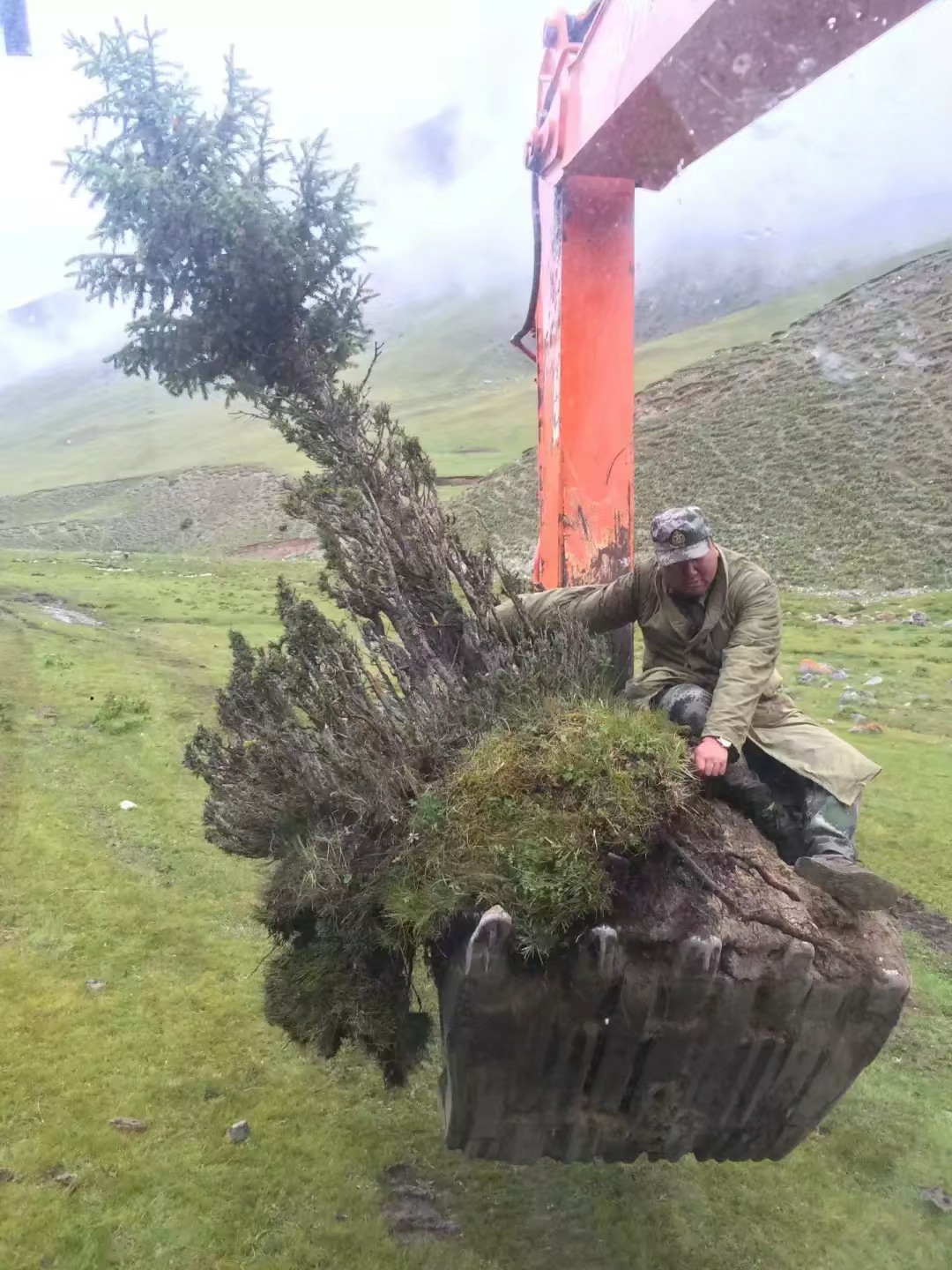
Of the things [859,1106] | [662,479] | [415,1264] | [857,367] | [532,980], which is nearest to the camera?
[532,980]

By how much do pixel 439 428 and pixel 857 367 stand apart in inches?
833

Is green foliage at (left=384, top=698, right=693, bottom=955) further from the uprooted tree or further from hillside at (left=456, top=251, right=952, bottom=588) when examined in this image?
hillside at (left=456, top=251, right=952, bottom=588)

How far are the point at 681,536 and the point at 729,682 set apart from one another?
0.58 m

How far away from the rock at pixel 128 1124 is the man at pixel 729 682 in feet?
8.65

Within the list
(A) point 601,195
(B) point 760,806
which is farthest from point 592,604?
(A) point 601,195

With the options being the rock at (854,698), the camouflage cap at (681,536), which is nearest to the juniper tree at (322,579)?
the camouflage cap at (681,536)

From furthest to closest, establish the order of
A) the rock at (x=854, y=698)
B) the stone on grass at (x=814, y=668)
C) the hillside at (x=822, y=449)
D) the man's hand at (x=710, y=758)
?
the hillside at (x=822, y=449)
the stone on grass at (x=814, y=668)
the rock at (x=854, y=698)
the man's hand at (x=710, y=758)

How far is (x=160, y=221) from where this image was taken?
4.92m

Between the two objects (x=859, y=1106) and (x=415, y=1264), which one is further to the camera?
(x=859, y=1106)

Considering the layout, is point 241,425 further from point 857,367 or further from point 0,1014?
point 0,1014

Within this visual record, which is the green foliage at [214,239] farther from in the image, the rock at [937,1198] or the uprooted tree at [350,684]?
the rock at [937,1198]

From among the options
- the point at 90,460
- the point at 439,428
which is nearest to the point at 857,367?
the point at 439,428

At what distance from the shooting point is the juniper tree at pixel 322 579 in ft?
10.6

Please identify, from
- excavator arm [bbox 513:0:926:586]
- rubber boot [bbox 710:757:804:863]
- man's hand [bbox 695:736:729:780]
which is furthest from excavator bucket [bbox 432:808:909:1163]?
excavator arm [bbox 513:0:926:586]
